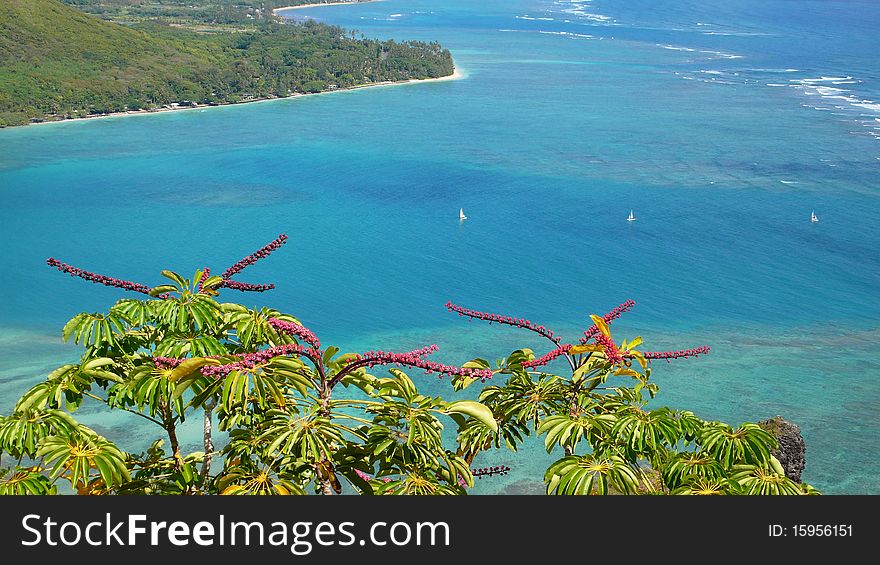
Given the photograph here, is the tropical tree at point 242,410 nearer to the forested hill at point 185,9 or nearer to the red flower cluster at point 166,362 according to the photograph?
the red flower cluster at point 166,362

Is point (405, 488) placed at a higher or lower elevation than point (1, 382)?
higher

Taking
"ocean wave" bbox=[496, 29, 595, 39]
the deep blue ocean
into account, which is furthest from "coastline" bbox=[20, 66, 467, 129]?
"ocean wave" bbox=[496, 29, 595, 39]

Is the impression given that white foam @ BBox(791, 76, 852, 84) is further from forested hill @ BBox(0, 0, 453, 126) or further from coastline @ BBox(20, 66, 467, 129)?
forested hill @ BBox(0, 0, 453, 126)

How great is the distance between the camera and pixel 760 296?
29.0 metres

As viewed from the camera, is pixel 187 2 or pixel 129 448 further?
pixel 187 2

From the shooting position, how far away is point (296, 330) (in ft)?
12.8

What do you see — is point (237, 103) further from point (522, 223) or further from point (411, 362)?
point (411, 362)

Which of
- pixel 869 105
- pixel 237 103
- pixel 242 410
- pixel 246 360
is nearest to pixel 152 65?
pixel 237 103

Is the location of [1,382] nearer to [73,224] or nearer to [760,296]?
[73,224]

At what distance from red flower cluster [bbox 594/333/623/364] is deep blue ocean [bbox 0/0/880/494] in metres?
12.6

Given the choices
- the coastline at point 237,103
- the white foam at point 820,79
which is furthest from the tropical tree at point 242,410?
the white foam at point 820,79

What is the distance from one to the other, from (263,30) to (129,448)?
91.0 meters

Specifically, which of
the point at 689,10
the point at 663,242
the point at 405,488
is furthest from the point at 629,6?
the point at 405,488

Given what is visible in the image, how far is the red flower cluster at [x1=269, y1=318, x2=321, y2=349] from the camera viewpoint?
376cm
